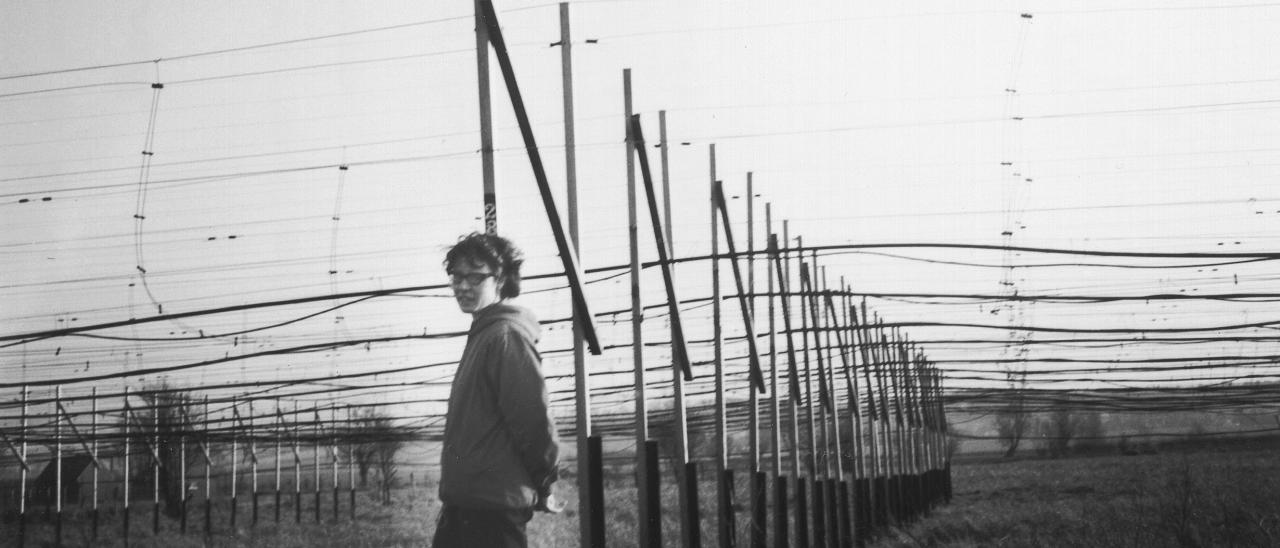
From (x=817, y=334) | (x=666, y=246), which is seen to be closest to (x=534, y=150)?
(x=666, y=246)

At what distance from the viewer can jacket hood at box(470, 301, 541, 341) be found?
10.8ft

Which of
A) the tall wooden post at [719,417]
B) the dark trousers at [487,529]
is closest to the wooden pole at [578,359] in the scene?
the dark trousers at [487,529]

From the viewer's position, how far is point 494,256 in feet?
11.5

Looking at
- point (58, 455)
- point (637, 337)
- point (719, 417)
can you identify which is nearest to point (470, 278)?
point (637, 337)

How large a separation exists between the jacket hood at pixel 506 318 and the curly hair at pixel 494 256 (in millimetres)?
173

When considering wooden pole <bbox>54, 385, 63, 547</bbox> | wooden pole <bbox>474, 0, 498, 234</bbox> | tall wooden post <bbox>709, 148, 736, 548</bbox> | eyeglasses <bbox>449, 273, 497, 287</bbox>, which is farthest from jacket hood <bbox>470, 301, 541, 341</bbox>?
wooden pole <bbox>54, 385, 63, 547</bbox>

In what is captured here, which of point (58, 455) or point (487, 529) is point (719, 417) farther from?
point (58, 455)

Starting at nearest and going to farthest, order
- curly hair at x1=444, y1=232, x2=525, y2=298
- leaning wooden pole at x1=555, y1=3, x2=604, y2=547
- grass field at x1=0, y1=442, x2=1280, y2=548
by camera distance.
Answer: curly hair at x1=444, y1=232, x2=525, y2=298 < leaning wooden pole at x1=555, y1=3, x2=604, y2=547 < grass field at x1=0, y1=442, x2=1280, y2=548

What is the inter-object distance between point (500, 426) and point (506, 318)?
0.32m

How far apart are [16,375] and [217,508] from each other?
1833 cm

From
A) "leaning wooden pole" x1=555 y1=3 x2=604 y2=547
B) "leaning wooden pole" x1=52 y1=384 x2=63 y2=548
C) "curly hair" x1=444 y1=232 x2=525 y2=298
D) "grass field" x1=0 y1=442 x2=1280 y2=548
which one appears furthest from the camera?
"leaning wooden pole" x1=52 y1=384 x2=63 y2=548

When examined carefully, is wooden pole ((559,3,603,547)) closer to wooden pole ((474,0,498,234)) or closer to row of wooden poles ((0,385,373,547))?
wooden pole ((474,0,498,234))

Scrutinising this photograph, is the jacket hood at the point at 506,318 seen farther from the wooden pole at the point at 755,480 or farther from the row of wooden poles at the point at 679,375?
the wooden pole at the point at 755,480

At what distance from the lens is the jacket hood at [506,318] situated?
3291 millimetres
